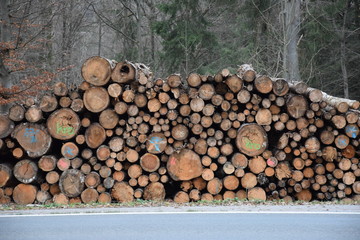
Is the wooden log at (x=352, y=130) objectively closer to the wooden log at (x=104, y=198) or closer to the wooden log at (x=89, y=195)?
the wooden log at (x=104, y=198)

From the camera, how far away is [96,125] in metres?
9.18

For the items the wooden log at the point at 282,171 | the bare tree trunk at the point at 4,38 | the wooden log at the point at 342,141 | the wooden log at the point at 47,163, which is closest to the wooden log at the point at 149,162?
the wooden log at the point at 47,163

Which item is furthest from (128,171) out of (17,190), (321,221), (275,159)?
(321,221)

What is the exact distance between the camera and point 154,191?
934 cm

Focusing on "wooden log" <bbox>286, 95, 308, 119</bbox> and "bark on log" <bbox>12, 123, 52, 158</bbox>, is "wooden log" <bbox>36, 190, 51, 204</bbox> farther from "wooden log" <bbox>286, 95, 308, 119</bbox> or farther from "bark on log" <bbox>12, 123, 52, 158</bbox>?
"wooden log" <bbox>286, 95, 308, 119</bbox>

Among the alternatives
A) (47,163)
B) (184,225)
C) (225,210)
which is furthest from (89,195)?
(184,225)

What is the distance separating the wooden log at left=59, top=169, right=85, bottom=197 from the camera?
921 cm

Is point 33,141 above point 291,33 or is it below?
below

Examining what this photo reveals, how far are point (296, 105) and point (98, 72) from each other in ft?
13.6

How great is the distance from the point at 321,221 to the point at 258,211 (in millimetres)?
1286

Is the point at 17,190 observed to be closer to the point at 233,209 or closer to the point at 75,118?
the point at 75,118

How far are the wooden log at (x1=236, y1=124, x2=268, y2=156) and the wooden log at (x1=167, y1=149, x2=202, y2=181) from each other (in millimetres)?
944

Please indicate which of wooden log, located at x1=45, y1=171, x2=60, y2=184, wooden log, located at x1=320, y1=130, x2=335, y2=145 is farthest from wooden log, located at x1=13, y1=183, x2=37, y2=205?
wooden log, located at x1=320, y1=130, x2=335, y2=145

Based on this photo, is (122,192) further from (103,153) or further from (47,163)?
(47,163)
